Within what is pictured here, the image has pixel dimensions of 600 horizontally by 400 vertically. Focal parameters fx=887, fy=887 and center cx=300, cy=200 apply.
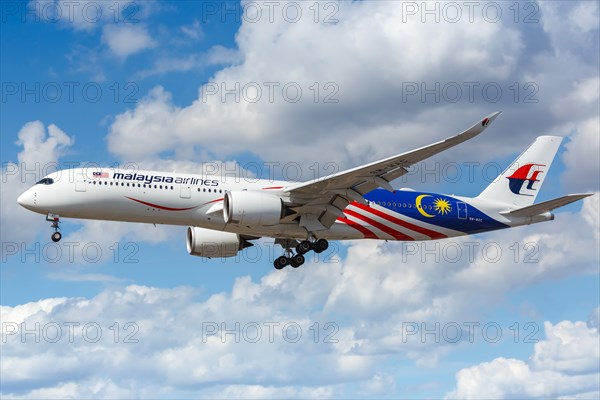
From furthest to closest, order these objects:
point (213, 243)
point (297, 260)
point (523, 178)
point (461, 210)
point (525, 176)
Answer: point (525, 176) → point (523, 178) → point (213, 243) → point (461, 210) → point (297, 260)

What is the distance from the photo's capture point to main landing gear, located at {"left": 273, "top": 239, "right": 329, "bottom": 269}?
1833 inches

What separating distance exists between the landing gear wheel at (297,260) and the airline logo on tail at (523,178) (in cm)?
1329

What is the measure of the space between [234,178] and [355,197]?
647 cm

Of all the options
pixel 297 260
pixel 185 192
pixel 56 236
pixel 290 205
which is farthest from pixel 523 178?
pixel 56 236

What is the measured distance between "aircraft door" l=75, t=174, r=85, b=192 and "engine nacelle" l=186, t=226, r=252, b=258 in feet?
30.2

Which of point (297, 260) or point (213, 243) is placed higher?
point (213, 243)

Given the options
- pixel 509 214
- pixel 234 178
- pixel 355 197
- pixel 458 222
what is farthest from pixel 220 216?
pixel 509 214

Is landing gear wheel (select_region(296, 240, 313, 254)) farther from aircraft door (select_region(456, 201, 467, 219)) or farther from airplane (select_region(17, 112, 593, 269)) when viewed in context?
aircraft door (select_region(456, 201, 467, 219))

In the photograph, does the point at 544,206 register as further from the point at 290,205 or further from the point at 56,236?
the point at 56,236

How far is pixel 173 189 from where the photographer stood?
4350cm

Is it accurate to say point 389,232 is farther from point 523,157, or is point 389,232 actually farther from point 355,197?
point 523,157

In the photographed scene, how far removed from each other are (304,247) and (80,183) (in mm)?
12017

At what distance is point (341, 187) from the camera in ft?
141

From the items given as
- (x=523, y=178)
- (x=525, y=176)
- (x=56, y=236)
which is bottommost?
(x=56, y=236)
